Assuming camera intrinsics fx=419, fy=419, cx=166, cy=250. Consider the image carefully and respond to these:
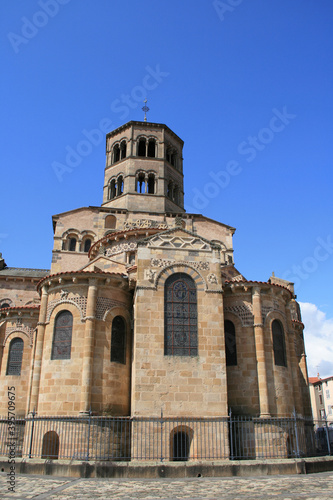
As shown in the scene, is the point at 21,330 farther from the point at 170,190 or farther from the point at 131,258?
the point at 170,190

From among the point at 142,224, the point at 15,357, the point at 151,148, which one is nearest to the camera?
the point at 15,357

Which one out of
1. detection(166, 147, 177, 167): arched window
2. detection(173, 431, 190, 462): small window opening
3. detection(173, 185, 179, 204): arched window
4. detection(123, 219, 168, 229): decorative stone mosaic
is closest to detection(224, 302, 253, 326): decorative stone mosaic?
detection(173, 431, 190, 462): small window opening

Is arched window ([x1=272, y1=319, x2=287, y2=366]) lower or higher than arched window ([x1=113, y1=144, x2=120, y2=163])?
lower

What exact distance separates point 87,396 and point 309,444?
1181 cm

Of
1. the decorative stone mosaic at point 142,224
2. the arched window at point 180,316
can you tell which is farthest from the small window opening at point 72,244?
the arched window at point 180,316

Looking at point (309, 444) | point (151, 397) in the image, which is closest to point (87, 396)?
point (151, 397)

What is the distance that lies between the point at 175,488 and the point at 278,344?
10365 millimetres

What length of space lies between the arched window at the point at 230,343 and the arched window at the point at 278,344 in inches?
75.9

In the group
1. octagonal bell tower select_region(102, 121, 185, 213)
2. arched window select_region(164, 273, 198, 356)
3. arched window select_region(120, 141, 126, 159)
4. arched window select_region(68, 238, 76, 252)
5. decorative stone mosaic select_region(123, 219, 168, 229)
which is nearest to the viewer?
arched window select_region(164, 273, 198, 356)

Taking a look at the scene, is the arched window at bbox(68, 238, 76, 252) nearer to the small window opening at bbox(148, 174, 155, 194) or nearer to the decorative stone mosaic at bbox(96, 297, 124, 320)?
the small window opening at bbox(148, 174, 155, 194)

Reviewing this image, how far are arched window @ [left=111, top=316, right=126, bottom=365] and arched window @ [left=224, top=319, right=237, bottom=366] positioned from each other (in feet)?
15.6

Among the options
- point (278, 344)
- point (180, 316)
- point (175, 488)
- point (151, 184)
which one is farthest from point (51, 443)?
point (151, 184)

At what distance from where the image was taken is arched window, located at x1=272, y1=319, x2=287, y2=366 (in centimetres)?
1955

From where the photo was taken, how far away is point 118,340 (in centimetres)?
1895
